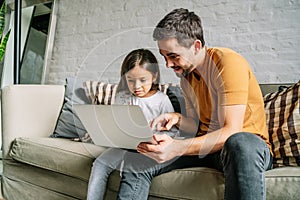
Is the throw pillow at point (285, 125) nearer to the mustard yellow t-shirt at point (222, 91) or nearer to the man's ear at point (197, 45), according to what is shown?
the mustard yellow t-shirt at point (222, 91)

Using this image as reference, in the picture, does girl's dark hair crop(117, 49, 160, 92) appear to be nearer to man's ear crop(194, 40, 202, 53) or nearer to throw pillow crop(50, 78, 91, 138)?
man's ear crop(194, 40, 202, 53)

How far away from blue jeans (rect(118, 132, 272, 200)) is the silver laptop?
0.34ft

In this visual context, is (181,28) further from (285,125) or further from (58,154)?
(58,154)

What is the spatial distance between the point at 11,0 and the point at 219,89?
8.37 feet

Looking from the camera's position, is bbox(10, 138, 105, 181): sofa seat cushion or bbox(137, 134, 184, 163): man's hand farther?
bbox(10, 138, 105, 181): sofa seat cushion

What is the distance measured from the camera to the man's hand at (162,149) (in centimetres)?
96

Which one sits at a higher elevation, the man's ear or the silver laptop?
the man's ear

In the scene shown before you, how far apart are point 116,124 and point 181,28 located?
36 centimetres

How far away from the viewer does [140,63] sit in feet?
3.08

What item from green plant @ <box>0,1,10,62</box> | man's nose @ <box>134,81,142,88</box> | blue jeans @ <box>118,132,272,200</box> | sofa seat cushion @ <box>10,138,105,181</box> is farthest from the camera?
green plant @ <box>0,1,10,62</box>

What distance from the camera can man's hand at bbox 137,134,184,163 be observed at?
3.15ft

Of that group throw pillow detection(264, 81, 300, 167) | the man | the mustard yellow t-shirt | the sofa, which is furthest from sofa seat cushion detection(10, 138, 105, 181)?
throw pillow detection(264, 81, 300, 167)

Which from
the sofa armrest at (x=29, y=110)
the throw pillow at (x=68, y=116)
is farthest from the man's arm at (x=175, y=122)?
the sofa armrest at (x=29, y=110)

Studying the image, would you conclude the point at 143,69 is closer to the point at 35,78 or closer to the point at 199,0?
the point at 199,0
